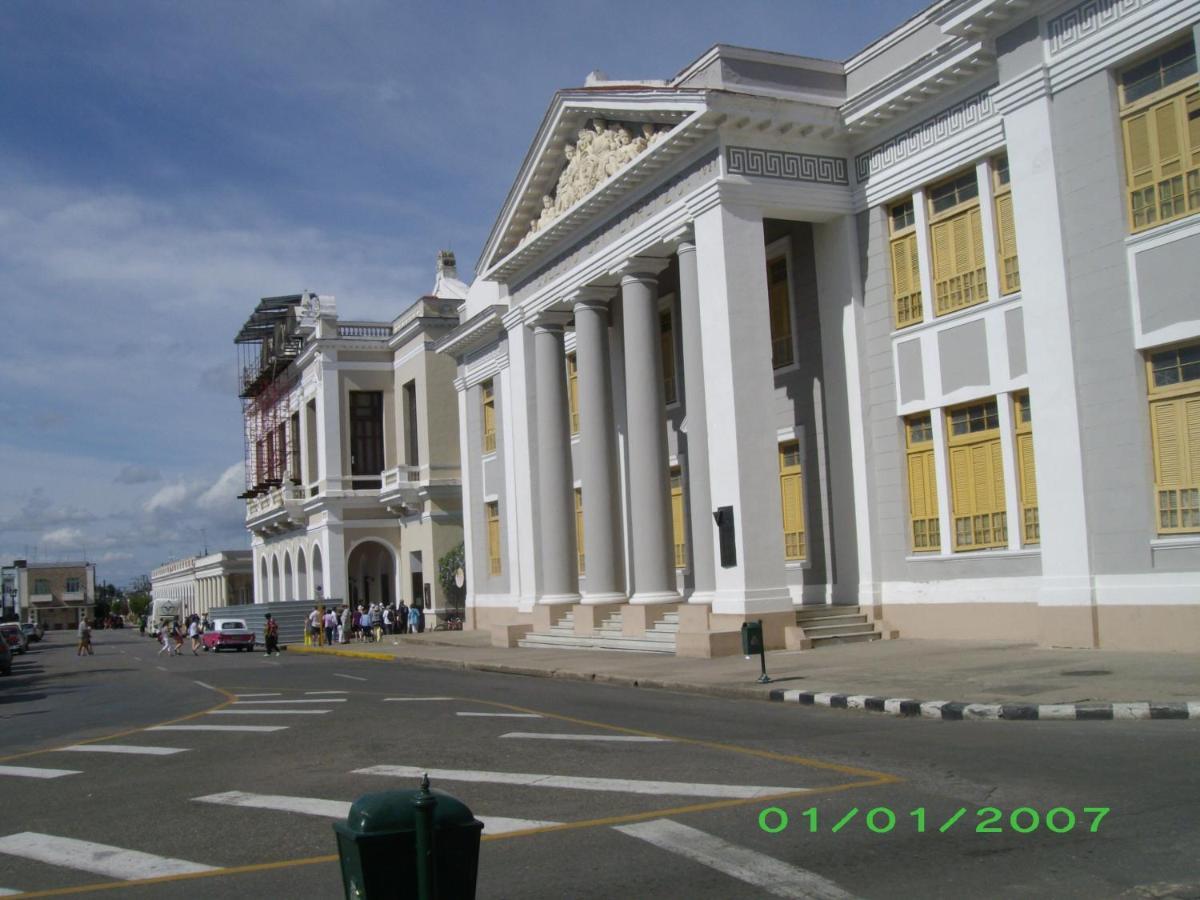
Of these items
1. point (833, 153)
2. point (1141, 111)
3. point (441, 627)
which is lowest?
point (441, 627)

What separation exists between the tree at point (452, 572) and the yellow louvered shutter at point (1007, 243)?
2996 centimetres

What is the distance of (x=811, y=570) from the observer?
24.3m

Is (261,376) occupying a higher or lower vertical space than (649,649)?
higher

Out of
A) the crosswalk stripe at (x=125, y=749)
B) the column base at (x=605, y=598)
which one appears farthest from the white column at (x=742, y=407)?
the crosswalk stripe at (x=125, y=749)

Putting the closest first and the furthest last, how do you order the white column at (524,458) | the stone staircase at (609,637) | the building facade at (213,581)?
the stone staircase at (609,637) < the white column at (524,458) < the building facade at (213,581)

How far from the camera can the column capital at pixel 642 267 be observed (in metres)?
25.9

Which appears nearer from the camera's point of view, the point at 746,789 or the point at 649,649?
the point at 746,789

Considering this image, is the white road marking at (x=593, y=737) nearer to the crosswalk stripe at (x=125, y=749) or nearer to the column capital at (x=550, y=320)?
the crosswalk stripe at (x=125, y=749)

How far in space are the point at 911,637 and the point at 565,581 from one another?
10412mm

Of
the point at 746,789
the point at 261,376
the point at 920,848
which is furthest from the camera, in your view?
the point at 261,376

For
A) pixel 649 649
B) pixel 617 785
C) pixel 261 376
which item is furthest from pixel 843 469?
pixel 261 376

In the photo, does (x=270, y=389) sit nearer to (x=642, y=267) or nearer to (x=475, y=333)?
(x=475, y=333)

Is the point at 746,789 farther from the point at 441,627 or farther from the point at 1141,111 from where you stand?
the point at 441,627

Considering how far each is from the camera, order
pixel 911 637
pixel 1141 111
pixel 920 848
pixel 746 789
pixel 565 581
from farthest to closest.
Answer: pixel 565 581 → pixel 911 637 → pixel 1141 111 → pixel 746 789 → pixel 920 848
